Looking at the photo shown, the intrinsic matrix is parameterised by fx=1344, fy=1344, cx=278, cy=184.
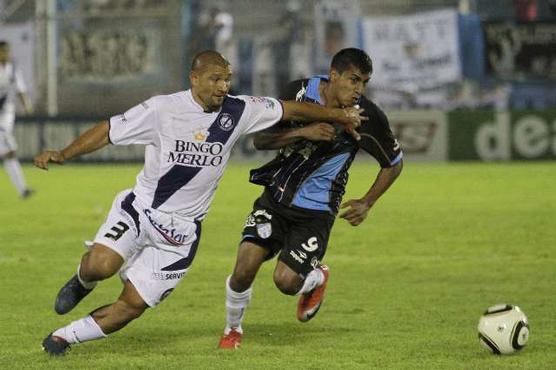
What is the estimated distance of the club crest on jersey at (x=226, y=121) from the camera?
842 cm

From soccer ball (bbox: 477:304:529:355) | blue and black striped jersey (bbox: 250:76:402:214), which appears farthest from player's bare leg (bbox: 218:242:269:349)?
soccer ball (bbox: 477:304:529:355)

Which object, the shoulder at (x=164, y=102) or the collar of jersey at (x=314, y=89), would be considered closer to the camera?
the shoulder at (x=164, y=102)

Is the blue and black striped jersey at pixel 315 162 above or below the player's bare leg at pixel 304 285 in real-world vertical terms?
above

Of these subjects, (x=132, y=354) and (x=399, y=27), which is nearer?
(x=132, y=354)

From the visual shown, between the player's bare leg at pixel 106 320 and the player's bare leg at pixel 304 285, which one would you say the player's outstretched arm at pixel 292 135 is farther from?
the player's bare leg at pixel 106 320

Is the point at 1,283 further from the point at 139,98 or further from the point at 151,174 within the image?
the point at 139,98

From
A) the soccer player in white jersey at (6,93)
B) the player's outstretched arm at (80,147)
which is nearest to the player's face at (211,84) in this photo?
the player's outstretched arm at (80,147)

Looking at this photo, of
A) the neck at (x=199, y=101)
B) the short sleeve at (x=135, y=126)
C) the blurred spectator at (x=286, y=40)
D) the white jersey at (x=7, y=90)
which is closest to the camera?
the short sleeve at (x=135, y=126)

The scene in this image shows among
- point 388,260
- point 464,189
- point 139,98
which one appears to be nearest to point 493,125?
point 464,189

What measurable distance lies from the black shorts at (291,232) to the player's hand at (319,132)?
777 mm

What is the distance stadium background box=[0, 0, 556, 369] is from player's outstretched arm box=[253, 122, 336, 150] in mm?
1354

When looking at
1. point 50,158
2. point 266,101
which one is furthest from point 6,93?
point 50,158

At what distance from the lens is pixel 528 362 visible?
826 centimetres

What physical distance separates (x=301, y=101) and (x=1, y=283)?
4308mm
